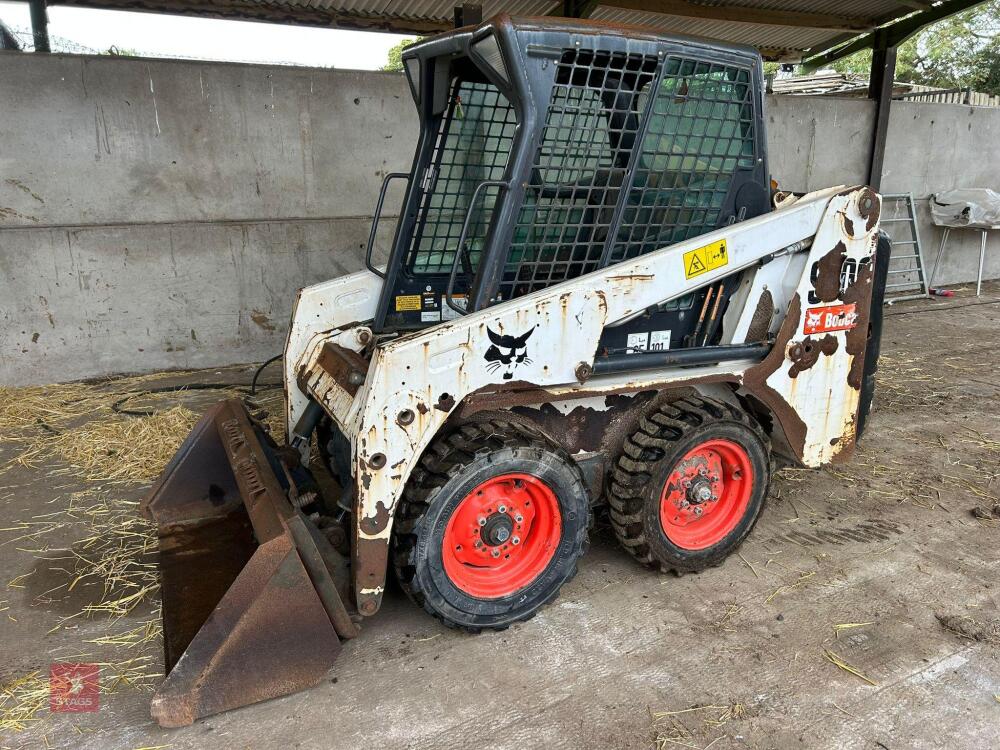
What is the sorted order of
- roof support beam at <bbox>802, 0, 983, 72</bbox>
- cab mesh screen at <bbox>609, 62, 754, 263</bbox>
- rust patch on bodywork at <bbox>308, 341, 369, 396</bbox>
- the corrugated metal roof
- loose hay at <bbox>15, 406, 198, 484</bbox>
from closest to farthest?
cab mesh screen at <bbox>609, 62, 754, 263</bbox> → rust patch on bodywork at <bbox>308, 341, 369, 396</bbox> → loose hay at <bbox>15, 406, 198, 484</bbox> → the corrugated metal roof → roof support beam at <bbox>802, 0, 983, 72</bbox>

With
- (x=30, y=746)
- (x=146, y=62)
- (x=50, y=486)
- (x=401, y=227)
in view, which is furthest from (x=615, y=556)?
(x=146, y=62)

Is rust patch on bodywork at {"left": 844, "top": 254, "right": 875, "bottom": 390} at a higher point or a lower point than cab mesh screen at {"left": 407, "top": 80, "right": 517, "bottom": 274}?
lower

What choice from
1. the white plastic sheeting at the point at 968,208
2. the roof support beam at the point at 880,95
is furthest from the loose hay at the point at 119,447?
the white plastic sheeting at the point at 968,208

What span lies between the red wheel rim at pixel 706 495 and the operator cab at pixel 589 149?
496 millimetres

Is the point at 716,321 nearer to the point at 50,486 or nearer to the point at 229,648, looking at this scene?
the point at 229,648

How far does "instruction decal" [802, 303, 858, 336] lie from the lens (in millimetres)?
3260

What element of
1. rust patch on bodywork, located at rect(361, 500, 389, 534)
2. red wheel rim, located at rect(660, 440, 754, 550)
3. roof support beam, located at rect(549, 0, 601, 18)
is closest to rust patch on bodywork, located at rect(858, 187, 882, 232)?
red wheel rim, located at rect(660, 440, 754, 550)

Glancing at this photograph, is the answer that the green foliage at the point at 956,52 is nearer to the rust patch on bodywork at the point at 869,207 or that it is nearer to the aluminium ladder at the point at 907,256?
the aluminium ladder at the point at 907,256

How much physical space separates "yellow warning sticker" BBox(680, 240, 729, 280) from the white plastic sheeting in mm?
7828

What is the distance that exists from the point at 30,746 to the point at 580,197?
8.64ft

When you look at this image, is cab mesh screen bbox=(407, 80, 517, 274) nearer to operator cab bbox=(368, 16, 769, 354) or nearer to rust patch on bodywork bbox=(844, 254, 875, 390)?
operator cab bbox=(368, 16, 769, 354)

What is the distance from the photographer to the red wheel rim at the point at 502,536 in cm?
277

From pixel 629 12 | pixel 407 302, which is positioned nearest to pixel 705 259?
pixel 407 302

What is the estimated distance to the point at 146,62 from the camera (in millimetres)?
5777
